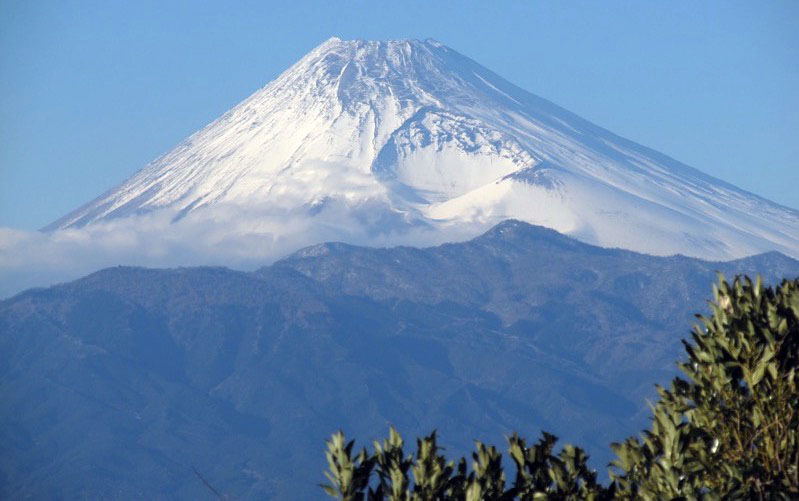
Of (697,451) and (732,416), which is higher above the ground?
(732,416)

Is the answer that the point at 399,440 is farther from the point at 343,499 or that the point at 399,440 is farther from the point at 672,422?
the point at 672,422

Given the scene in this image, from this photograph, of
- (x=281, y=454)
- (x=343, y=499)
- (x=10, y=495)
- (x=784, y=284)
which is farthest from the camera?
(x=281, y=454)

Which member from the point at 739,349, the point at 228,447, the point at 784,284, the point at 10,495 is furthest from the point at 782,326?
the point at 228,447

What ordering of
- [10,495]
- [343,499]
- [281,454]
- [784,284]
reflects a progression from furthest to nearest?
[281,454] < [10,495] < [784,284] < [343,499]

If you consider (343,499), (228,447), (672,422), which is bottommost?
(228,447)

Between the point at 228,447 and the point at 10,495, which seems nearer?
the point at 10,495

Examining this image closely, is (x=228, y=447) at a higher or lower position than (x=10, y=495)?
higher

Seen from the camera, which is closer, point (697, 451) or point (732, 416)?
point (697, 451)
